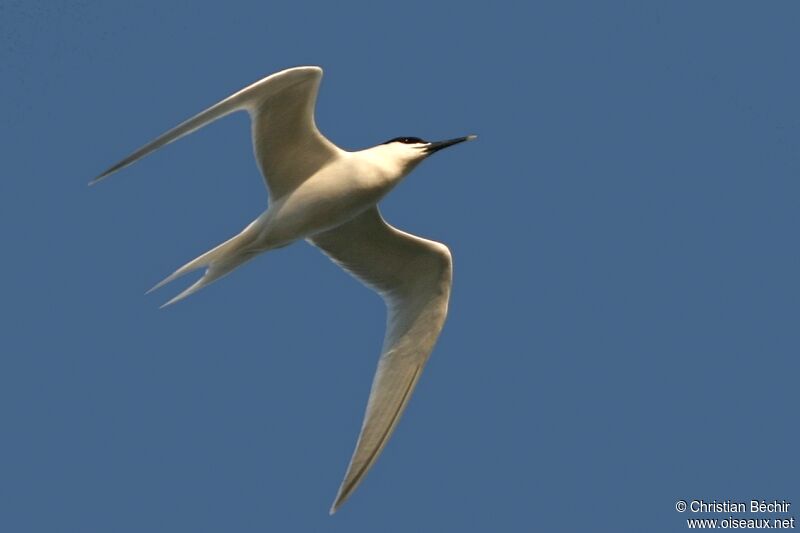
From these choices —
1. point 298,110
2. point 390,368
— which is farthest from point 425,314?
point 298,110

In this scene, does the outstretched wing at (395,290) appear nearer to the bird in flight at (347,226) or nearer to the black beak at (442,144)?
the bird in flight at (347,226)

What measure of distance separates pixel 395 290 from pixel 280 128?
2.38 metres

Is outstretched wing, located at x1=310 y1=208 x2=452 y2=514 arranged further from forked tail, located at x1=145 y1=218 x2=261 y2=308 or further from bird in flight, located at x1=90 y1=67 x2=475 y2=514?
forked tail, located at x1=145 y1=218 x2=261 y2=308

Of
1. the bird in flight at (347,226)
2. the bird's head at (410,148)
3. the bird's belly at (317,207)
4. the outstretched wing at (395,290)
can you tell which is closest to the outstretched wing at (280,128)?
the bird in flight at (347,226)

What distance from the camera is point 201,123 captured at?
11531mm

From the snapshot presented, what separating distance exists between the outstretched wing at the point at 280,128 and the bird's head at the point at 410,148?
19.6 inches

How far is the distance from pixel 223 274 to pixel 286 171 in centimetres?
116

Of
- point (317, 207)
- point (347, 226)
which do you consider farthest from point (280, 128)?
point (347, 226)

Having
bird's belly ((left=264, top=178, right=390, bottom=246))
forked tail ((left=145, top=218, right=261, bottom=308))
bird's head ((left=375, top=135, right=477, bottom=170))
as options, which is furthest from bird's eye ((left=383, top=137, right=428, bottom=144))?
forked tail ((left=145, top=218, right=261, bottom=308))

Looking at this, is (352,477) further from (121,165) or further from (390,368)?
(121,165)

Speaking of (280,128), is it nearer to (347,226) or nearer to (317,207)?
(317,207)

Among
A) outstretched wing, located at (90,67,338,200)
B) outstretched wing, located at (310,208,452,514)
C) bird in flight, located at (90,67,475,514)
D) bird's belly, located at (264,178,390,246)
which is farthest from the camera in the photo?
outstretched wing, located at (310,208,452,514)

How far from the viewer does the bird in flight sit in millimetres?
12258

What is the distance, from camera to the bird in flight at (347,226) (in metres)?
12.3
